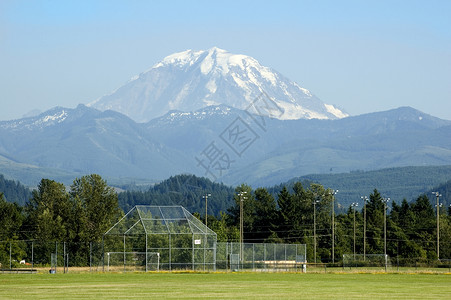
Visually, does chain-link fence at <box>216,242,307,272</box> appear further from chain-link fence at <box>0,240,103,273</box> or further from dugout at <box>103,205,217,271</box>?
chain-link fence at <box>0,240,103,273</box>

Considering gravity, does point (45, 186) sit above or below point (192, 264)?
above

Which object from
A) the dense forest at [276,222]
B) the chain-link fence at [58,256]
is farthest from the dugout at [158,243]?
the dense forest at [276,222]

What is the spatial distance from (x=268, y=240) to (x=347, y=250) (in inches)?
431

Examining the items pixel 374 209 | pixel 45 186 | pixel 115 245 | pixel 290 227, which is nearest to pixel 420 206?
pixel 374 209

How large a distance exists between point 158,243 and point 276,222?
62557 millimetres

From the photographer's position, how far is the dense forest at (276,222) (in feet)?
307

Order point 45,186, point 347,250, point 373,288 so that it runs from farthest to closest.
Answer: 1. point 347,250
2. point 45,186
3. point 373,288

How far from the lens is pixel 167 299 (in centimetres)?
3428

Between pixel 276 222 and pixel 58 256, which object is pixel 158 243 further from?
pixel 276 222

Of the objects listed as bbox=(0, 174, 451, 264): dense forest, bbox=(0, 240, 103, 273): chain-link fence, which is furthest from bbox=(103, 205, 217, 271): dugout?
bbox=(0, 174, 451, 264): dense forest

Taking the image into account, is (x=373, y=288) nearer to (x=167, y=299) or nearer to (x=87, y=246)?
(x=167, y=299)

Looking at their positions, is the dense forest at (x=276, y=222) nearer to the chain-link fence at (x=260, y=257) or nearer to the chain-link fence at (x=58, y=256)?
the chain-link fence at (x=58, y=256)

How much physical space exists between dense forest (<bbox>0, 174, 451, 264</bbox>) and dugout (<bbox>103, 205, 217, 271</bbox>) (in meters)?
5.45

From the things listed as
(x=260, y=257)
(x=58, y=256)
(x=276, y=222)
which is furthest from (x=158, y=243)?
(x=276, y=222)
